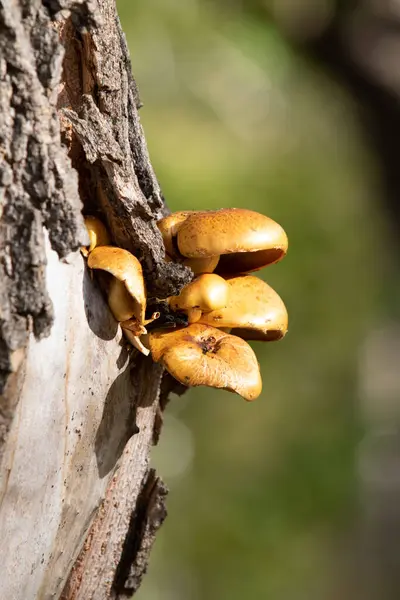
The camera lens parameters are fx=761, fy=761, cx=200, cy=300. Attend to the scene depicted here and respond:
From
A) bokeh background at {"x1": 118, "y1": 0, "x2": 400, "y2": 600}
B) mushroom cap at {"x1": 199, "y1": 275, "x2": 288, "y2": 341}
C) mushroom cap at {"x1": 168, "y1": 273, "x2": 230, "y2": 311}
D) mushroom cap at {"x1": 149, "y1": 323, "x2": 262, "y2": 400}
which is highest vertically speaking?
mushroom cap at {"x1": 168, "y1": 273, "x2": 230, "y2": 311}

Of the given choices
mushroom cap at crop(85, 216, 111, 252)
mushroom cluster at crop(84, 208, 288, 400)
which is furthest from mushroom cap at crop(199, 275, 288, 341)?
mushroom cap at crop(85, 216, 111, 252)

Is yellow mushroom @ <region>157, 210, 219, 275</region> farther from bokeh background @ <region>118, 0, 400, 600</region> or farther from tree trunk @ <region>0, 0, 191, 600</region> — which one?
bokeh background @ <region>118, 0, 400, 600</region>

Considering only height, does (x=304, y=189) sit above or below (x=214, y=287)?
below

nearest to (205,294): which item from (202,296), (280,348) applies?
(202,296)

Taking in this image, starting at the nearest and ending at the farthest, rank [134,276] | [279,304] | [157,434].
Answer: [134,276]
[279,304]
[157,434]

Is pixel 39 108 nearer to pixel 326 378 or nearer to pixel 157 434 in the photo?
pixel 157 434

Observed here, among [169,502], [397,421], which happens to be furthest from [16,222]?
[397,421]

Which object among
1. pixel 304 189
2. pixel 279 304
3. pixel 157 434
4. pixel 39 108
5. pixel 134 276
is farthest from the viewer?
pixel 304 189

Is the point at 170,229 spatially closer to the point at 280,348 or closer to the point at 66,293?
the point at 66,293
